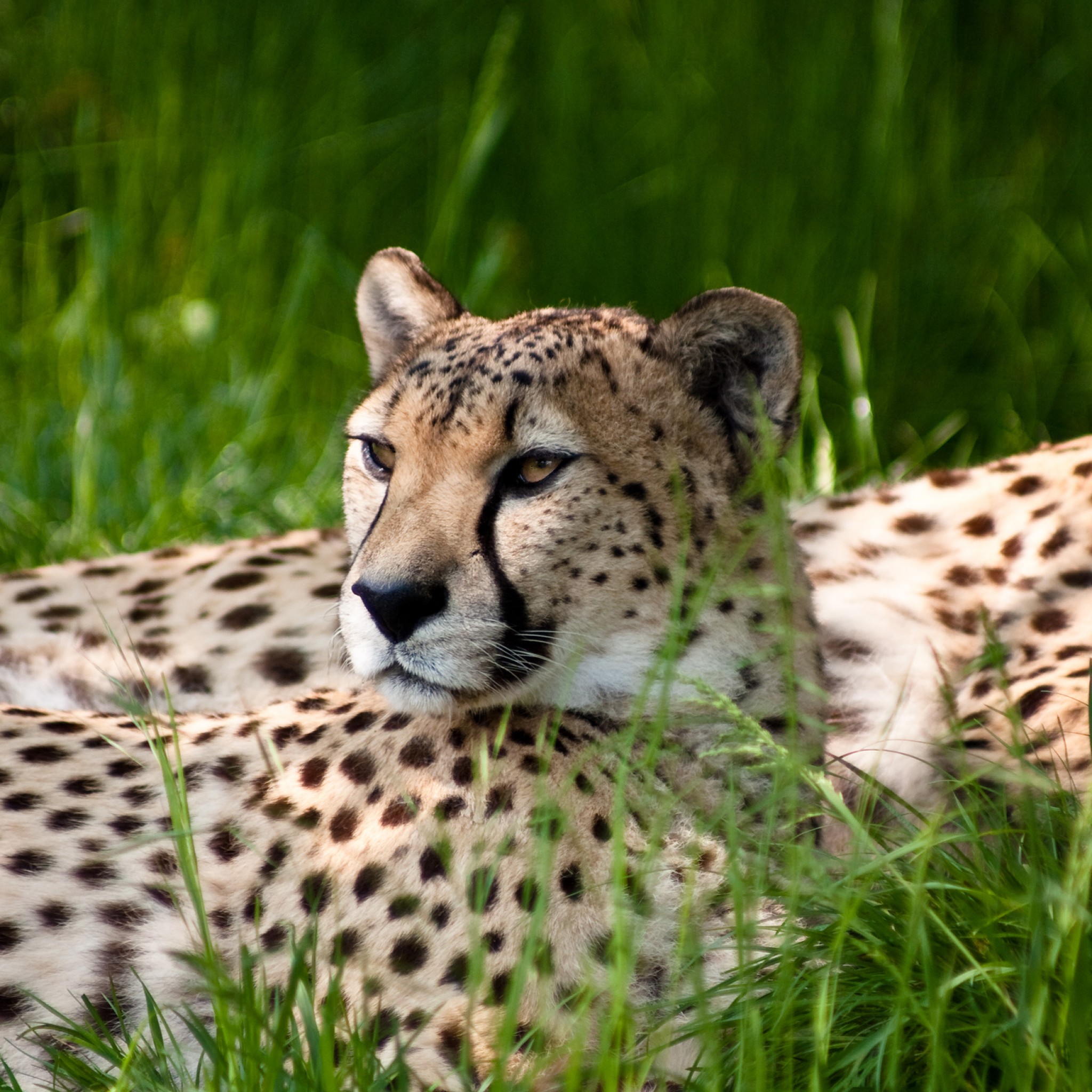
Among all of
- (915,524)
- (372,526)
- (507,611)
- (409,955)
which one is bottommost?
(409,955)

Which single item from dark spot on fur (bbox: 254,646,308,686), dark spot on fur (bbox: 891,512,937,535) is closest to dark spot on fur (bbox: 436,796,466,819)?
dark spot on fur (bbox: 254,646,308,686)

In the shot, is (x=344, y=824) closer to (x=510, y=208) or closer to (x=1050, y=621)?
(x=1050, y=621)

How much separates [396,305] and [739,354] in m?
0.66

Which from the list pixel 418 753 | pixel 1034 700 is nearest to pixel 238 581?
pixel 418 753

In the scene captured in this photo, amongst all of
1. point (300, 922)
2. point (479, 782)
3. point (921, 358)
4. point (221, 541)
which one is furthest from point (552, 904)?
point (921, 358)

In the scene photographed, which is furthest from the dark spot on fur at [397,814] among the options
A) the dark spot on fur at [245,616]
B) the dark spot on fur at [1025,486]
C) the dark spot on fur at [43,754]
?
the dark spot on fur at [1025,486]

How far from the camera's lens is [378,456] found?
2123 mm

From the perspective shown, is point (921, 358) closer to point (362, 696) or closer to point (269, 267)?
point (269, 267)

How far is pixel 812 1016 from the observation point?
1.60 metres

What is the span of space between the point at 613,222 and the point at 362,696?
2.50 m

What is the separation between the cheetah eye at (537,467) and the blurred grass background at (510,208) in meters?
1.77

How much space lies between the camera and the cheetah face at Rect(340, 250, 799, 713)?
185cm

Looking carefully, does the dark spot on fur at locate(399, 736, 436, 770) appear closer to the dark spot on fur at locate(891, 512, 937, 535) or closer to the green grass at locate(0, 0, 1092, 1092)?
the dark spot on fur at locate(891, 512, 937, 535)

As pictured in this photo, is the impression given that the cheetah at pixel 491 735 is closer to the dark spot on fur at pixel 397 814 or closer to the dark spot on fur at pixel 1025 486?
the dark spot on fur at pixel 397 814
